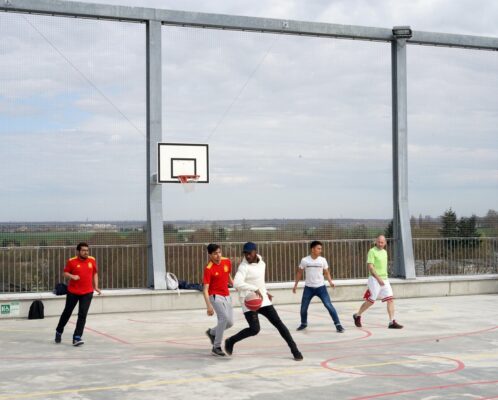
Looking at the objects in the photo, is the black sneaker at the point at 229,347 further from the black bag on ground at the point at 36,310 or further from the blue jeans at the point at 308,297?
the black bag on ground at the point at 36,310

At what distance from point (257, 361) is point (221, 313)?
37.8 inches

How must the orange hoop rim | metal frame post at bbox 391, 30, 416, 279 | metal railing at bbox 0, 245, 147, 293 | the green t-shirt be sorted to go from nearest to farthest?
the green t-shirt, metal railing at bbox 0, 245, 147, 293, the orange hoop rim, metal frame post at bbox 391, 30, 416, 279

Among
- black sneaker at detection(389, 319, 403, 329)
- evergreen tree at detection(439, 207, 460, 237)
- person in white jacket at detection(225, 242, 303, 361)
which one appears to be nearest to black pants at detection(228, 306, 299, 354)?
person in white jacket at detection(225, 242, 303, 361)

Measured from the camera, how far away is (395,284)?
68.0 feet

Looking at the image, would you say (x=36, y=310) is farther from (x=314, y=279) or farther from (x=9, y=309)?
(x=314, y=279)

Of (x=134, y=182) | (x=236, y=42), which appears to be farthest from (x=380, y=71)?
(x=134, y=182)

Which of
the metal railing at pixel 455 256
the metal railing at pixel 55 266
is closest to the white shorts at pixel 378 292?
the metal railing at pixel 55 266

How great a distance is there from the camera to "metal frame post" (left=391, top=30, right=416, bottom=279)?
21.2 meters

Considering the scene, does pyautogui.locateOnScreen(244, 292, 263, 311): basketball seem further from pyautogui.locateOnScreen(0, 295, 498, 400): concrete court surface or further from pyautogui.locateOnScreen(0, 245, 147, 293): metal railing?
pyautogui.locateOnScreen(0, 245, 147, 293): metal railing

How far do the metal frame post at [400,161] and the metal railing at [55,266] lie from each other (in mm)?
6684

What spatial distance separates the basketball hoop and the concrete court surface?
356 centimetres

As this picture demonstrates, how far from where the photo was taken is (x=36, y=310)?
17.3 m

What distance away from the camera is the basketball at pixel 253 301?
1158 cm

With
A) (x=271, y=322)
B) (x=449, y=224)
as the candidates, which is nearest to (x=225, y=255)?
(x=449, y=224)
